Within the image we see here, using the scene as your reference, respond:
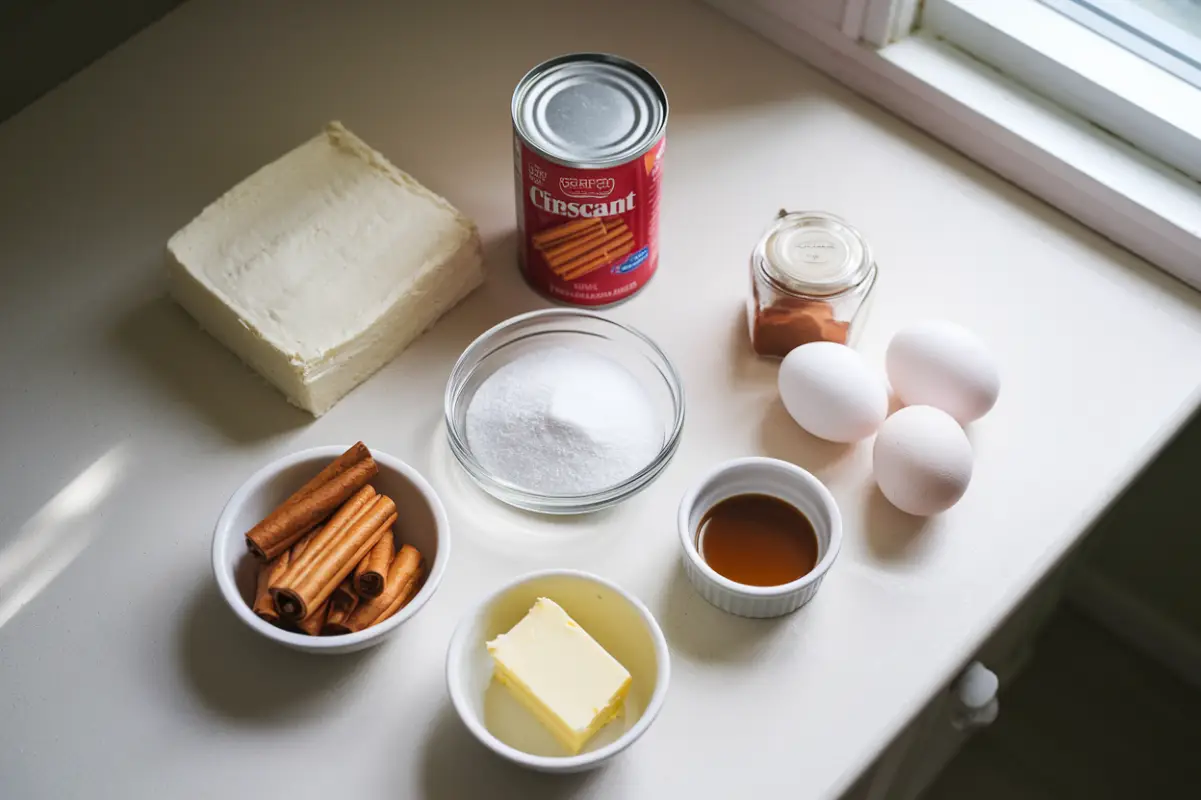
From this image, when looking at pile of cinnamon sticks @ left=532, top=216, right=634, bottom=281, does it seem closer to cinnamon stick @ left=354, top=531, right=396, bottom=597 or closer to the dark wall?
cinnamon stick @ left=354, top=531, right=396, bottom=597

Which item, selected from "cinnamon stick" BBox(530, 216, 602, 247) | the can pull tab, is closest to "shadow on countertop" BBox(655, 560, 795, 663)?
the can pull tab

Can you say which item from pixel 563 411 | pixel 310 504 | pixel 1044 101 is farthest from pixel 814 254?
pixel 310 504

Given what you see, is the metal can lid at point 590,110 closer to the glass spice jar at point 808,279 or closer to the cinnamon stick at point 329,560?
the glass spice jar at point 808,279

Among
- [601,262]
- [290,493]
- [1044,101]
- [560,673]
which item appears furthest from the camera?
[1044,101]

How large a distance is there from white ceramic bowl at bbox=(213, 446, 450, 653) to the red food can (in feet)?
0.78

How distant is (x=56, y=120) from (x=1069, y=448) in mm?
1022

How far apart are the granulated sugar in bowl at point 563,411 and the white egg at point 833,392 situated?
0.10 metres

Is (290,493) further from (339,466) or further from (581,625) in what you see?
(581,625)

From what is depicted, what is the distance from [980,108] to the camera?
3.68 ft

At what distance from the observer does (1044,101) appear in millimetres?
1138

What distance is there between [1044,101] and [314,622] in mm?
843

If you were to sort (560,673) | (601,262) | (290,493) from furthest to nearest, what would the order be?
1. (601,262)
2. (290,493)
3. (560,673)

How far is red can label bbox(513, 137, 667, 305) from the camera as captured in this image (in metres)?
0.94

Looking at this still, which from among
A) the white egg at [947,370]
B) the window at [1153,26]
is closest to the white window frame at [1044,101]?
the window at [1153,26]
